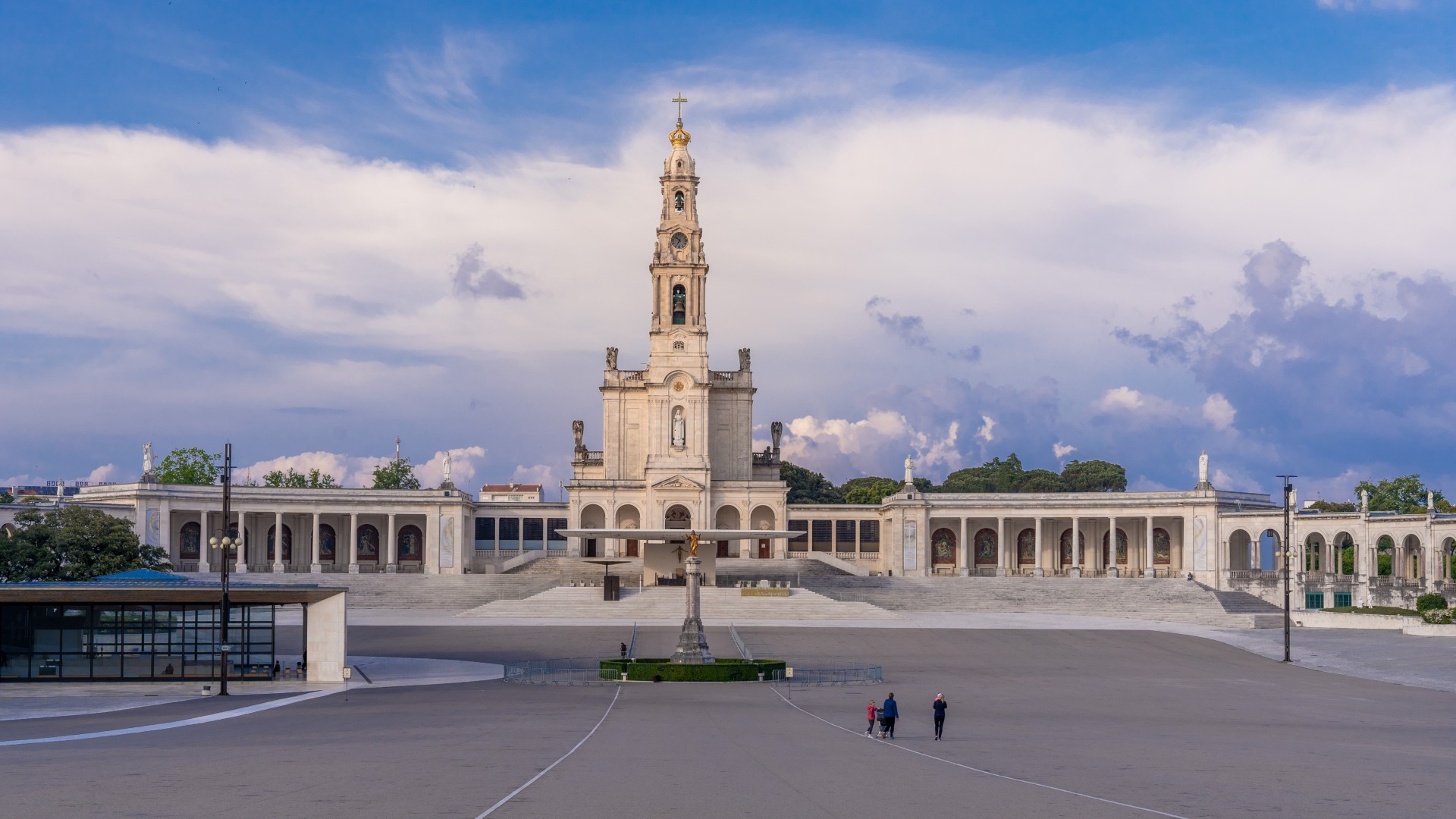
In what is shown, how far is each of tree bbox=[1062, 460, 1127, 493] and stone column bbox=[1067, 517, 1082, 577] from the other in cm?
5380

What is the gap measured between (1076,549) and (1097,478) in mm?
61903

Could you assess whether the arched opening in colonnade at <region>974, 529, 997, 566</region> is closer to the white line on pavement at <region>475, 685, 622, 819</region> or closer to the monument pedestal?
the monument pedestal

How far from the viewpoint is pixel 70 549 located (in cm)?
7575

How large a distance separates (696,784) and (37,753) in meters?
14.6

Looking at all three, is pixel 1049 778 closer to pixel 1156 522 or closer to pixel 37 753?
pixel 37 753

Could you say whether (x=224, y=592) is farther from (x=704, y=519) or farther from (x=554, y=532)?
(x=554, y=532)

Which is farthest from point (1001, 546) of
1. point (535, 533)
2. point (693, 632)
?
point (693, 632)

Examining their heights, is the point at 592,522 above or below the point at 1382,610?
above

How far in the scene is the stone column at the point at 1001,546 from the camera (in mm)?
117250

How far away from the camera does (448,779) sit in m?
25.8

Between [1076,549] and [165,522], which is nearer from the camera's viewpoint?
[165,522]

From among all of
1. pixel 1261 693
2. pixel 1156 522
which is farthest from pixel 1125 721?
pixel 1156 522

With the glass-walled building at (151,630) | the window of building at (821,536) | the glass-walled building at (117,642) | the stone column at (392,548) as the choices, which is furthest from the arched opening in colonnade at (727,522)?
the glass-walled building at (117,642)

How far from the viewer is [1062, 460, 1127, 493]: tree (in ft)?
564
